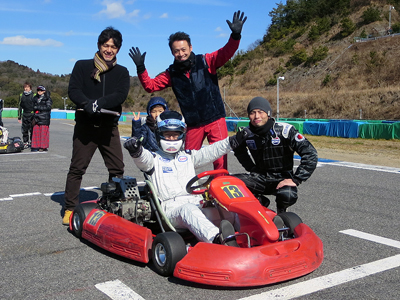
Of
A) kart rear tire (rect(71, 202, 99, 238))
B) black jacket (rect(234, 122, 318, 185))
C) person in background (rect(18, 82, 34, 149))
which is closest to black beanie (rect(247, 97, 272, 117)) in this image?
black jacket (rect(234, 122, 318, 185))

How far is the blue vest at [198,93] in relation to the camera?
175 inches

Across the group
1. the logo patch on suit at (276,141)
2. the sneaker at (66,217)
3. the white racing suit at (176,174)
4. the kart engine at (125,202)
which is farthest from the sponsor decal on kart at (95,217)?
the logo patch on suit at (276,141)

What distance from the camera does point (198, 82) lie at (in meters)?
4.43

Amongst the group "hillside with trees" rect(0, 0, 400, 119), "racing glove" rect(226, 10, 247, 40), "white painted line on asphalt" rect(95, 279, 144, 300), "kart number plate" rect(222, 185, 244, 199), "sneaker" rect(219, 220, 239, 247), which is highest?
"hillside with trees" rect(0, 0, 400, 119)

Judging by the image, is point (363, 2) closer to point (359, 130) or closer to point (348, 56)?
point (348, 56)

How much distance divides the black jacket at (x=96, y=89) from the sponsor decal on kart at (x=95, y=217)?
107cm

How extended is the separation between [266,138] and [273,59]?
5440cm

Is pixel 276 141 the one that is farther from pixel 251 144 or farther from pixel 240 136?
pixel 240 136

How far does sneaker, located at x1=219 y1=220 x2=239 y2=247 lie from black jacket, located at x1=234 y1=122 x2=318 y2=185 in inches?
45.2

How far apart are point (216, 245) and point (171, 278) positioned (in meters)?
0.44

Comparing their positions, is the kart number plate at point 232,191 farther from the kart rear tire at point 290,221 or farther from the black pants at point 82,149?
the black pants at point 82,149

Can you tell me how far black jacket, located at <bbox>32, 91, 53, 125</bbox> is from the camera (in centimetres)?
1085

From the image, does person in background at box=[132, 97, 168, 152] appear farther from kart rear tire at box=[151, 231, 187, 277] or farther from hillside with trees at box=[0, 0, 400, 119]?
hillside with trees at box=[0, 0, 400, 119]

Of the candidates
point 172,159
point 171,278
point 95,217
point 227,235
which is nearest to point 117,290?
point 171,278
